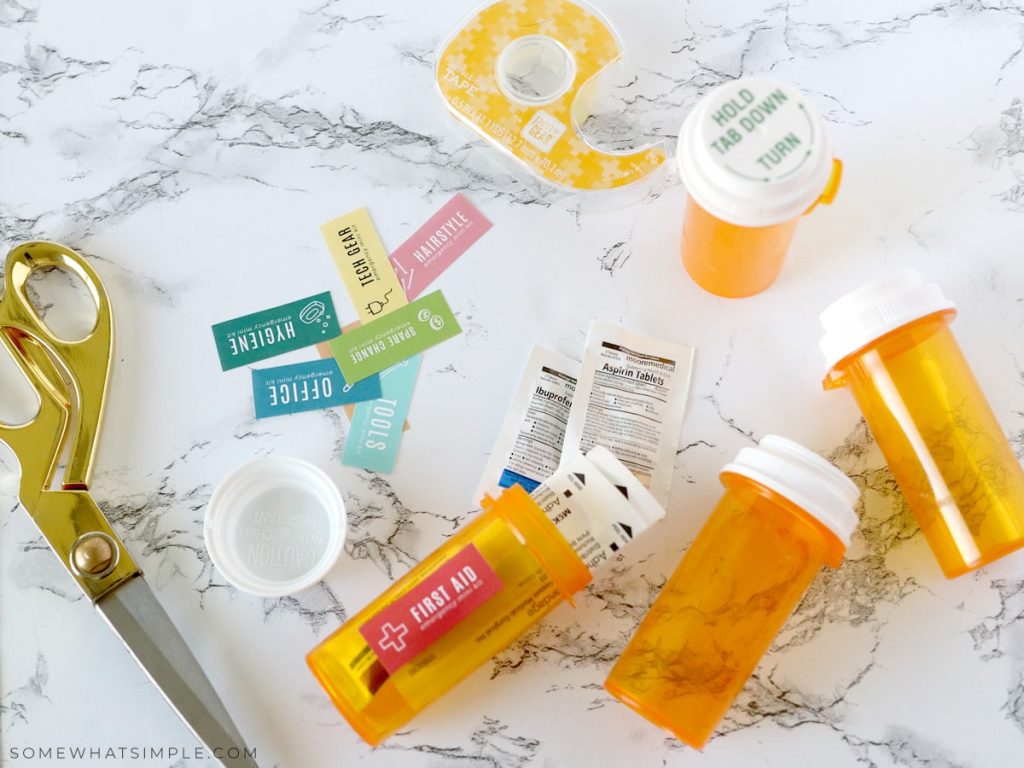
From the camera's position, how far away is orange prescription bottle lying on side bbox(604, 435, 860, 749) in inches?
29.3

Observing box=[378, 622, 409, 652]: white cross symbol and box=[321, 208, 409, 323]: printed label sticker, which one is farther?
box=[321, 208, 409, 323]: printed label sticker

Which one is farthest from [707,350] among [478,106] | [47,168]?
[47,168]

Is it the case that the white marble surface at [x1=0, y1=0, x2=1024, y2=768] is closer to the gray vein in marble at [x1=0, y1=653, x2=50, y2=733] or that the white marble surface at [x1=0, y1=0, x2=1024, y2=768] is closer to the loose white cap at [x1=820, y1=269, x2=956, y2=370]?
the gray vein in marble at [x1=0, y1=653, x2=50, y2=733]

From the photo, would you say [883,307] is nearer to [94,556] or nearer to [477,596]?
[477,596]

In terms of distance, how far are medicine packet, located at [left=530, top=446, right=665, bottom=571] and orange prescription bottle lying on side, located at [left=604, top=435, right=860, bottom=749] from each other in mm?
72

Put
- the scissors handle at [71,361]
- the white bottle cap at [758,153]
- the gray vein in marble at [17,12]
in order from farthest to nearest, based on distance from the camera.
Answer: the gray vein in marble at [17,12], the scissors handle at [71,361], the white bottle cap at [758,153]

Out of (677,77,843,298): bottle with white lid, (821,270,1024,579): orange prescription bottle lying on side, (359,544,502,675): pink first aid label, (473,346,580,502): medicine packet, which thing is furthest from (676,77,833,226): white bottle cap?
(359,544,502,675): pink first aid label

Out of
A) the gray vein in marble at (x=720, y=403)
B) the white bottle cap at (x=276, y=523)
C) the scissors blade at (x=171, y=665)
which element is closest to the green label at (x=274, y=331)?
the white bottle cap at (x=276, y=523)

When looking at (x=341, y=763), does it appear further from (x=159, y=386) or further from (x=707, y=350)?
(x=707, y=350)

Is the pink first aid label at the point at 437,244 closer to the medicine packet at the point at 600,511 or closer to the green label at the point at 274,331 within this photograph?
the green label at the point at 274,331

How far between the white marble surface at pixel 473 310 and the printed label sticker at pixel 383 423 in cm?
1

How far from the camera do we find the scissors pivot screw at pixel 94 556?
773 millimetres

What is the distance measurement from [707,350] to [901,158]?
0.85ft

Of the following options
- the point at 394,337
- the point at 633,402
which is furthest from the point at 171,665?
the point at 633,402
